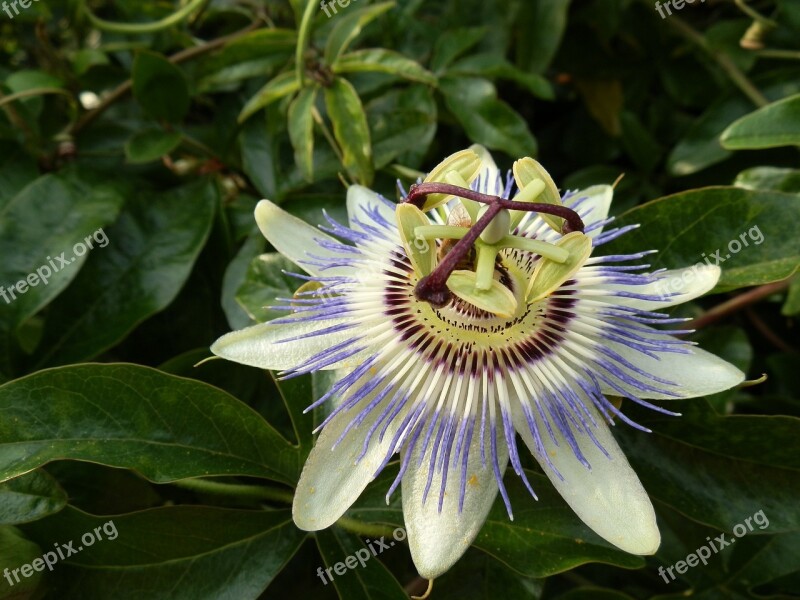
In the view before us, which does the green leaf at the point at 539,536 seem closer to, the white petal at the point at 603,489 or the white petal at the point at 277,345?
the white petal at the point at 603,489

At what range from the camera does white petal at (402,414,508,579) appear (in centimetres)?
114

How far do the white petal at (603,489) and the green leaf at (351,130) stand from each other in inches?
26.2

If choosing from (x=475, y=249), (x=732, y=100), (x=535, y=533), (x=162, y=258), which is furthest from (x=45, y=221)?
(x=732, y=100)

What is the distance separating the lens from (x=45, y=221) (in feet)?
5.88

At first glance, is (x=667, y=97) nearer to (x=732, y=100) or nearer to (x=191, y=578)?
(x=732, y=100)

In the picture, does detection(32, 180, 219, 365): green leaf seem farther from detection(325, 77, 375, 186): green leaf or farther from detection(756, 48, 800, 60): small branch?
detection(756, 48, 800, 60): small branch

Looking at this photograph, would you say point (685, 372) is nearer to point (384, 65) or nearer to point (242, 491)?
point (242, 491)

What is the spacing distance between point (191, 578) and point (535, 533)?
1.87 ft

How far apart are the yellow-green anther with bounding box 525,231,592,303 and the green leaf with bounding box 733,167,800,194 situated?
0.70m

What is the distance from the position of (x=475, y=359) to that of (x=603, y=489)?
0.28 m

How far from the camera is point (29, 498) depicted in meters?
1.27

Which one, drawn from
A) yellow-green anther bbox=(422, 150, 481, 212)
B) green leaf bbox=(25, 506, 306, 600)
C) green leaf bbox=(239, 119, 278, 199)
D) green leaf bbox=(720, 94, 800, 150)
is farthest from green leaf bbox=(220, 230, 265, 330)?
green leaf bbox=(720, 94, 800, 150)

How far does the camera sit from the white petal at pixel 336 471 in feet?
3.90

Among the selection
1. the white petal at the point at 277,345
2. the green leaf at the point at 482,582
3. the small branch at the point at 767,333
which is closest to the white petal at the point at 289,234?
the white petal at the point at 277,345
